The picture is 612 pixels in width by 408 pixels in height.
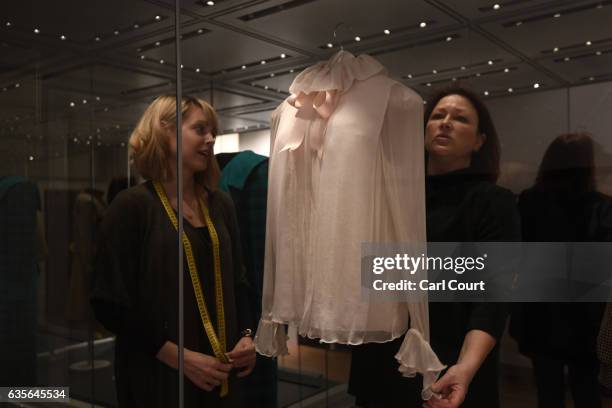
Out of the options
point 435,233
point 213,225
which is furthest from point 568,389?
point 213,225

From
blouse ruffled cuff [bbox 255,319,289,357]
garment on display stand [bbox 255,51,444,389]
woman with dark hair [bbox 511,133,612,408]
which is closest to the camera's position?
woman with dark hair [bbox 511,133,612,408]

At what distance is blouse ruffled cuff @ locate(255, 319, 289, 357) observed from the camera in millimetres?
1684

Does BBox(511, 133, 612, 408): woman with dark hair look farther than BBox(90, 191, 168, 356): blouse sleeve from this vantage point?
No

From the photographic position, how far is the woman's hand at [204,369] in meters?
1.85

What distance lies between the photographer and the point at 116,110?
6.02ft

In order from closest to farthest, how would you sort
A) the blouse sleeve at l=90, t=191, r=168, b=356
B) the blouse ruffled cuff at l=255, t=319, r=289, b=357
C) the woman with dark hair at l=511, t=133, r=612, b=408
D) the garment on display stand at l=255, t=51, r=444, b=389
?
the woman with dark hair at l=511, t=133, r=612, b=408 → the garment on display stand at l=255, t=51, r=444, b=389 → the blouse ruffled cuff at l=255, t=319, r=289, b=357 → the blouse sleeve at l=90, t=191, r=168, b=356

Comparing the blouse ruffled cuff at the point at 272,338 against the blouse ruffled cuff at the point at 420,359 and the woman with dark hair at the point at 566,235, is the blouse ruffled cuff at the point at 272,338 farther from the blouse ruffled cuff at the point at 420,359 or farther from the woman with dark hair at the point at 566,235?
the woman with dark hair at the point at 566,235

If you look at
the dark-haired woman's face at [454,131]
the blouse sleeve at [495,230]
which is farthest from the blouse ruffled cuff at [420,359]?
the dark-haired woman's face at [454,131]

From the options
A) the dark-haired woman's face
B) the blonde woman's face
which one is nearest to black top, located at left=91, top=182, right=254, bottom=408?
the blonde woman's face

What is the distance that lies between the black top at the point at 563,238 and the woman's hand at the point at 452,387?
0.17 m

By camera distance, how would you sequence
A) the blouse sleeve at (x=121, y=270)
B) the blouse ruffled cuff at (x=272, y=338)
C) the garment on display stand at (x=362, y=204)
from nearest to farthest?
1. the garment on display stand at (x=362, y=204)
2. the blouse ruffled cuff at (x=272, y=338)
3. the blouse sleeve at (x=121, y=270)

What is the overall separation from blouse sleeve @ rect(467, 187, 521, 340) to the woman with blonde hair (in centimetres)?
77

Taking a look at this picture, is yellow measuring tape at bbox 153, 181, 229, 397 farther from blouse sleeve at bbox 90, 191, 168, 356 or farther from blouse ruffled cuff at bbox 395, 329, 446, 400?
blouse ruffled cuff at bbox 395, 329, 446, 400

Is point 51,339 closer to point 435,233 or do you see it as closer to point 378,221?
point 378,221
